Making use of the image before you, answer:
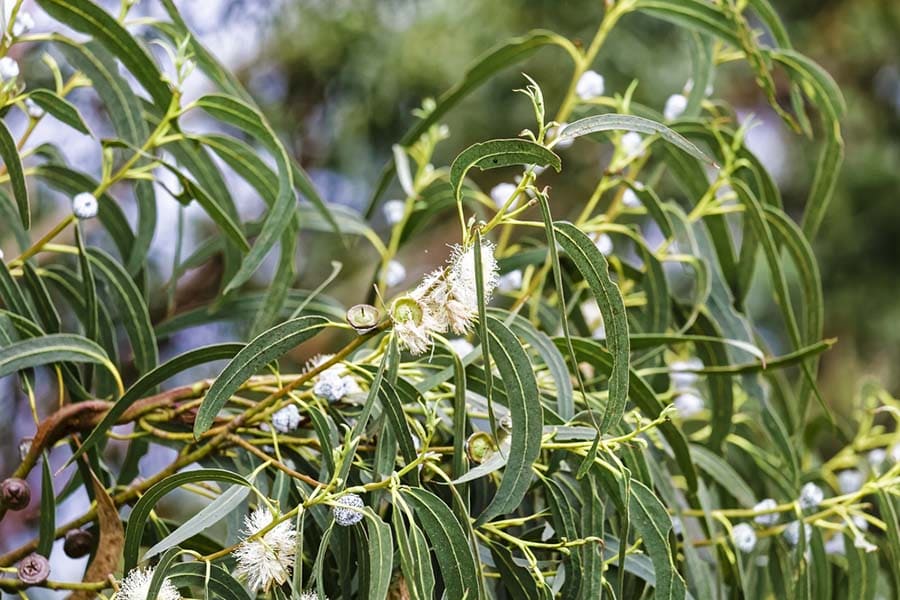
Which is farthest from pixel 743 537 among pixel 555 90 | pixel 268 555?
pixel 555 90

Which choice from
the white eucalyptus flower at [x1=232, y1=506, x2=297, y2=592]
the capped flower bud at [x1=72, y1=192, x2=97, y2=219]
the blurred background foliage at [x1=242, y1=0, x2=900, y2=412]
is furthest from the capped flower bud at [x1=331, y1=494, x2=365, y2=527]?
the blurred background foliage at [x1=242, y1=0, x2=900, y2=412]

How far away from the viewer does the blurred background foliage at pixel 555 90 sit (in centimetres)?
210

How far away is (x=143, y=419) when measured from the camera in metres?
0.62

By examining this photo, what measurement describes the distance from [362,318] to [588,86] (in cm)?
40

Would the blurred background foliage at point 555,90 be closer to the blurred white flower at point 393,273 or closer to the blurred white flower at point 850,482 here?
the blurred white flower at point 850,482

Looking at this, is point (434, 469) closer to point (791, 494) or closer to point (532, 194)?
point (532, 194)

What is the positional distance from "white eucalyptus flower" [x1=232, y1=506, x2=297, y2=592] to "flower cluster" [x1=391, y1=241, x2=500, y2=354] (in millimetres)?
107

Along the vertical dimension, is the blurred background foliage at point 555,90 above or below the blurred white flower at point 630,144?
above

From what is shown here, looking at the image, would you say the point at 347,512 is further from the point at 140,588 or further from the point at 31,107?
the point at 31,107

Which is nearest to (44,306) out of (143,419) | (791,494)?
(143,419)

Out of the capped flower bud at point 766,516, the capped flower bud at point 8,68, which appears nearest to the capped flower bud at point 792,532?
the capped flower bud at point 766,516

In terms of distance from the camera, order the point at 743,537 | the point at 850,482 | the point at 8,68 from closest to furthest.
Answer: the point at 8,68, the point at 743,537, the point at 850,482

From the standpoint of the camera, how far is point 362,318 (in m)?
0.50

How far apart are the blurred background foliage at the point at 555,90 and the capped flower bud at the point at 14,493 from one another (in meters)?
1.56
